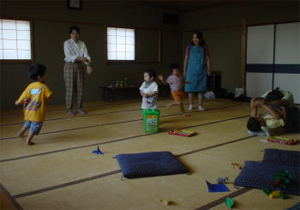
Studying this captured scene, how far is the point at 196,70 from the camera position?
563 cm

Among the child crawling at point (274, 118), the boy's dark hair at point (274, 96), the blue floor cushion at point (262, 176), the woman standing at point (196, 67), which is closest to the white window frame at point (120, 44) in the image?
the woman standing at point (196, 67)

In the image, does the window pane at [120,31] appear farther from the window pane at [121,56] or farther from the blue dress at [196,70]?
the blue dress at [196,70]

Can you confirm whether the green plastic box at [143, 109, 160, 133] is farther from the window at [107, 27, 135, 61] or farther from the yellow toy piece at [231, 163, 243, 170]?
the window at [107, 27, 135, 61]

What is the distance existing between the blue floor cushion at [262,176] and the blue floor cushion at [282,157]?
0.59ft

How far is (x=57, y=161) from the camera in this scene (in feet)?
9.31

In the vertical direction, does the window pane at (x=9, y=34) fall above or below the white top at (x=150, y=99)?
above

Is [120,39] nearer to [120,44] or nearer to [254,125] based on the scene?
[120,44]

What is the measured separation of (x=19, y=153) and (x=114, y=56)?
466cm

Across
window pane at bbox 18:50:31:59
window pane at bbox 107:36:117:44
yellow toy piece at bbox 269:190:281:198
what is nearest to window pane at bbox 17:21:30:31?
window pane at bbox 18:50:31:59

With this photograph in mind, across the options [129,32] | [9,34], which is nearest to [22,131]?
[9,34]

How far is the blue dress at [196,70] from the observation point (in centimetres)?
557

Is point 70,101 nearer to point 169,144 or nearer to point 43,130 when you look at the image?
point 43,130

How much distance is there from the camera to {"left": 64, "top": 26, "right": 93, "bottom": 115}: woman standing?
504 centimetres

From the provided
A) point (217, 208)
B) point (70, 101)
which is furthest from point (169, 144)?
point (70, 101)
